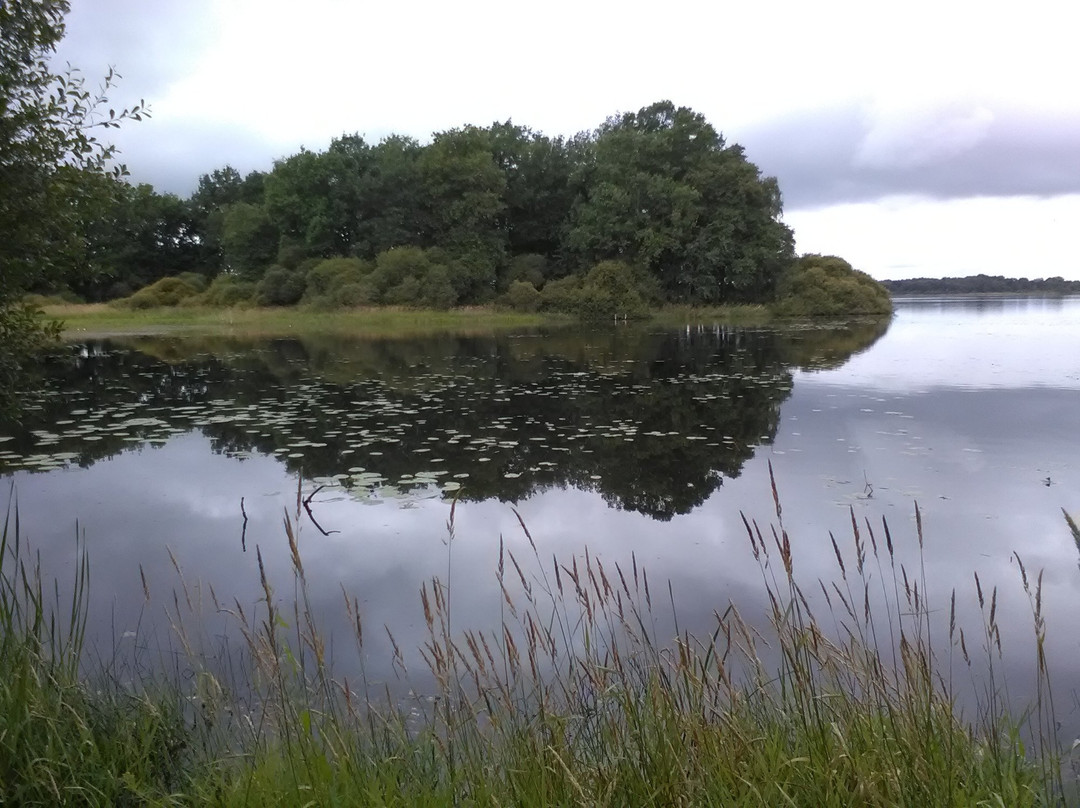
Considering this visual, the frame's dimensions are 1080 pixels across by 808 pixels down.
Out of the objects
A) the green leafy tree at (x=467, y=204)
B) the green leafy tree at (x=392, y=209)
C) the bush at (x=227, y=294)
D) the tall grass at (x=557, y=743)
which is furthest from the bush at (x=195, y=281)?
the tall grass at (x=557, y=743)

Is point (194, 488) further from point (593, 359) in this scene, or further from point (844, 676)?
point (593, 359)

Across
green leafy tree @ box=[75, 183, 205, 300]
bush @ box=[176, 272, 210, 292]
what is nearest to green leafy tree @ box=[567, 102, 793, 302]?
bush @ box=[176, 272, 210, 292]

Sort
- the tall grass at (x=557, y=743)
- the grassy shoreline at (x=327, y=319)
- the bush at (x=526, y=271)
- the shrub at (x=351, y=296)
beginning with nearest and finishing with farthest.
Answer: the tall grass at (x=557, y=743) < the grassy shoreline at (x=327, y=319) < the shrub at (x=351, y=296) < the bush at (x=526, y=271)

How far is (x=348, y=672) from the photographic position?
187 inches

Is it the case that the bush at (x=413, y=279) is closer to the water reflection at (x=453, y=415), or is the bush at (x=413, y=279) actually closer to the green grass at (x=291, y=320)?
the green grass at (x=291, y=320)

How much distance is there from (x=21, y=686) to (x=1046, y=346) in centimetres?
2867

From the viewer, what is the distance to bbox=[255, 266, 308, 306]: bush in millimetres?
53344

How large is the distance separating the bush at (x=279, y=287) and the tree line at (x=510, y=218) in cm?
9

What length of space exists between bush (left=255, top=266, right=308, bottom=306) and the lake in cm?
3450

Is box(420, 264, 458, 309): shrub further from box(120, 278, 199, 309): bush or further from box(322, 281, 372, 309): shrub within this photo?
box(120, 278, 199, 309): bush

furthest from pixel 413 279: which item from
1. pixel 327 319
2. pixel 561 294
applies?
pixel 561 294

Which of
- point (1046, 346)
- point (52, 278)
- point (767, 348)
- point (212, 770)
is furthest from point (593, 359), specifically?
point (212, 770)

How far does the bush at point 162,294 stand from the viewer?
53.0 meters

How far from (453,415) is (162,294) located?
49052 mm
